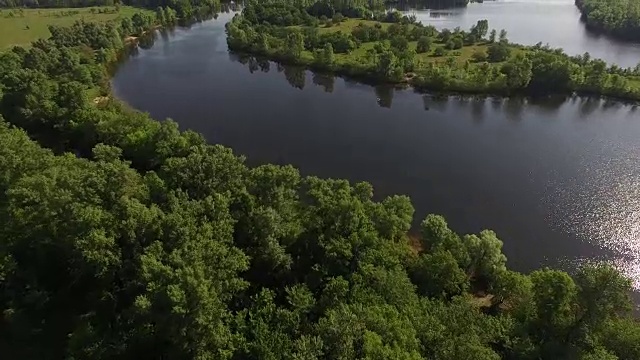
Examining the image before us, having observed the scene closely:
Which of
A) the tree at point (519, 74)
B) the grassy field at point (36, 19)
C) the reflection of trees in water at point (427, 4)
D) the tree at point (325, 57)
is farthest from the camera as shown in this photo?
the reflection of trees in water at point (427, 4)

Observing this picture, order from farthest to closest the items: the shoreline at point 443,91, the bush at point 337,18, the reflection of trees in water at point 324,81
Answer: the bush at point 337,18, the reflection of trees in water at point 324,81, the shoreline at point 443,91

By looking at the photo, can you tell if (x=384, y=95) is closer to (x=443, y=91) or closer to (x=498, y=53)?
(x=443, y=91)

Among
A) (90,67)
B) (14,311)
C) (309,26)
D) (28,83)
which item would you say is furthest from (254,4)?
(14,311)

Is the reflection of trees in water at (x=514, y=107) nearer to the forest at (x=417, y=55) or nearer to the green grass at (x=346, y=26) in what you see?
the forest at (x=417, y=55)

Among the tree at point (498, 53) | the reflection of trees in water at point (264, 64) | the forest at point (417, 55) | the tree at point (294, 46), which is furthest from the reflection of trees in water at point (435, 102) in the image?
the reflection of trees in water at point (264, 64)

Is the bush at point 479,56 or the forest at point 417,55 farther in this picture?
the bush at point 479,56

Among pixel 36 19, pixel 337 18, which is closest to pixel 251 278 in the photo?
pixel 337 18

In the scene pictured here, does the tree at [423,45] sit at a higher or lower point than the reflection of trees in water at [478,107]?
higher
